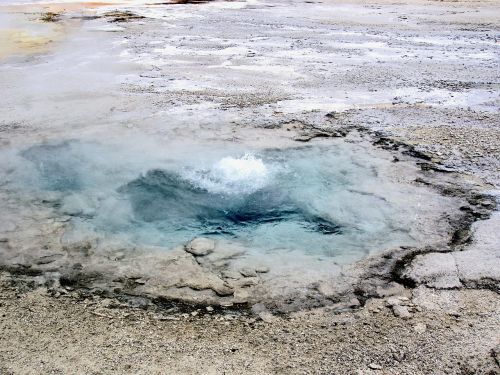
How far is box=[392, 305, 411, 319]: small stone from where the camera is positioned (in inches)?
113

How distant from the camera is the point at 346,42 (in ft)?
33.8

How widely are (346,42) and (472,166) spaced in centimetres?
638

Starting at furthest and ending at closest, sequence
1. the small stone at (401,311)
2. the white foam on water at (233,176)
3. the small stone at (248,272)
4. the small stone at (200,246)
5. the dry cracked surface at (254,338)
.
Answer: the white foam on water at (233,176), the small stone at (200,246), the small stone at (248,272), the small stone at (401,311), the dry cracked surface at (254,338)

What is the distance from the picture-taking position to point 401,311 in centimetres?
291

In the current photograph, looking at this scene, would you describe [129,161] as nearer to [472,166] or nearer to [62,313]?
[62,313]

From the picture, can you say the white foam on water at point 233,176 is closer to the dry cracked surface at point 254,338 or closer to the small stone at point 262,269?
the small stone at point 262,269

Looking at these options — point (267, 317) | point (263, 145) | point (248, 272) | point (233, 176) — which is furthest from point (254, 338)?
point (263, 145)

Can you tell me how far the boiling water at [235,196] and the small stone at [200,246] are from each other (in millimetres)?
80

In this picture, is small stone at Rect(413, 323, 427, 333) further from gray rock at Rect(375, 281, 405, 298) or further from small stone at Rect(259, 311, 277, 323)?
small stone at Rect(259, 311, 277, 323)

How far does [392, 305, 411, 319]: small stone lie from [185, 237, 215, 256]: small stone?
4.57ft

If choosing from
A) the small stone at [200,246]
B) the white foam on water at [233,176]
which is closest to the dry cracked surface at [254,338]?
the small stone at [200,246]

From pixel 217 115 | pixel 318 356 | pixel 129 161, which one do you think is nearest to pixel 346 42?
pixel 217 115

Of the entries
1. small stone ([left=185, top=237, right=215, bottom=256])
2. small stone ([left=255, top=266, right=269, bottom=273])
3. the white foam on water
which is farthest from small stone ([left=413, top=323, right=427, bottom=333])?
the white foam on water

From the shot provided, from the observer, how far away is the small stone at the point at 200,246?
11.5 ft
